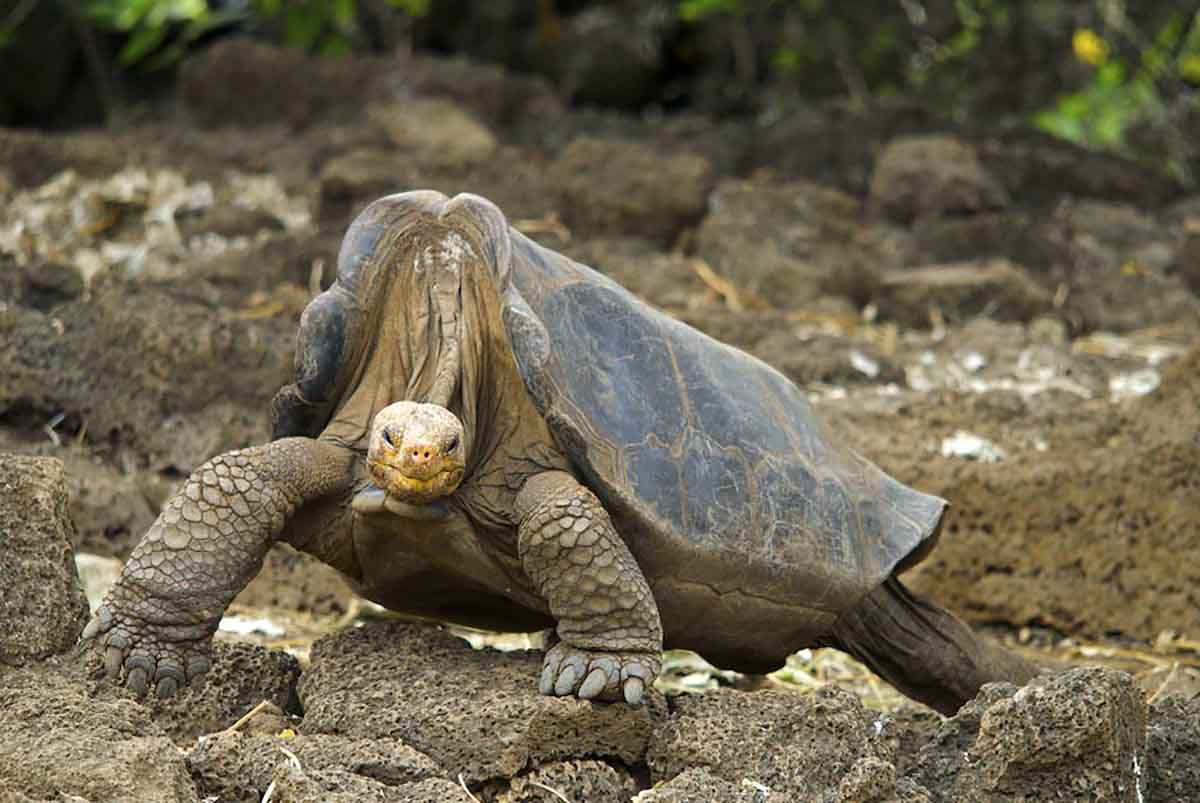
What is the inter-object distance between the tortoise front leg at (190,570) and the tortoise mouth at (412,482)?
0.67 feet

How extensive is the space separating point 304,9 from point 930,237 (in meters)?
3.88

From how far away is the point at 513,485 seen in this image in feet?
11.7

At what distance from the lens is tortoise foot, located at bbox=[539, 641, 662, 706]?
3.30 metres

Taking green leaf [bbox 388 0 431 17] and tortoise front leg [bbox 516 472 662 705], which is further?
green leaf [bbox 388 0 431 17]

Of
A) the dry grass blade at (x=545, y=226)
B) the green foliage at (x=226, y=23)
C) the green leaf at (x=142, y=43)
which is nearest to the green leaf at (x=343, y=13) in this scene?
the green foliage at (x=226, y=23)

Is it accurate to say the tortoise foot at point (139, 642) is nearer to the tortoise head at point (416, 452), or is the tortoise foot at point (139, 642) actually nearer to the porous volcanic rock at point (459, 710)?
the porous volcanic rock at point (459, 710)

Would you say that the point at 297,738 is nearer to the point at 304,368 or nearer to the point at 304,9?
the point at 304,368

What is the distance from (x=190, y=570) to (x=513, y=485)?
0.61 meters

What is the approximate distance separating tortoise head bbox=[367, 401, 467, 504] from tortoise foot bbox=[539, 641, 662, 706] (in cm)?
38

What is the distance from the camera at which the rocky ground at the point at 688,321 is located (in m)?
3.17

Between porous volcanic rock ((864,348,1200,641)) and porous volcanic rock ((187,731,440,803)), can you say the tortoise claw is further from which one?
porous volcanic rock ((864,348,1200,641))

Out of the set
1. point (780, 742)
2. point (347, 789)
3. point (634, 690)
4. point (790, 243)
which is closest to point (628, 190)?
point (790, 243)

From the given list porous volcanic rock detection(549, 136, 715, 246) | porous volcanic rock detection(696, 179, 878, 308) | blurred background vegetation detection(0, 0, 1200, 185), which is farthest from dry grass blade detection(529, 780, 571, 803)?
blurred background vegetation detection(0, 0, 1200, 185)

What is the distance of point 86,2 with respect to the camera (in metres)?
9.41
